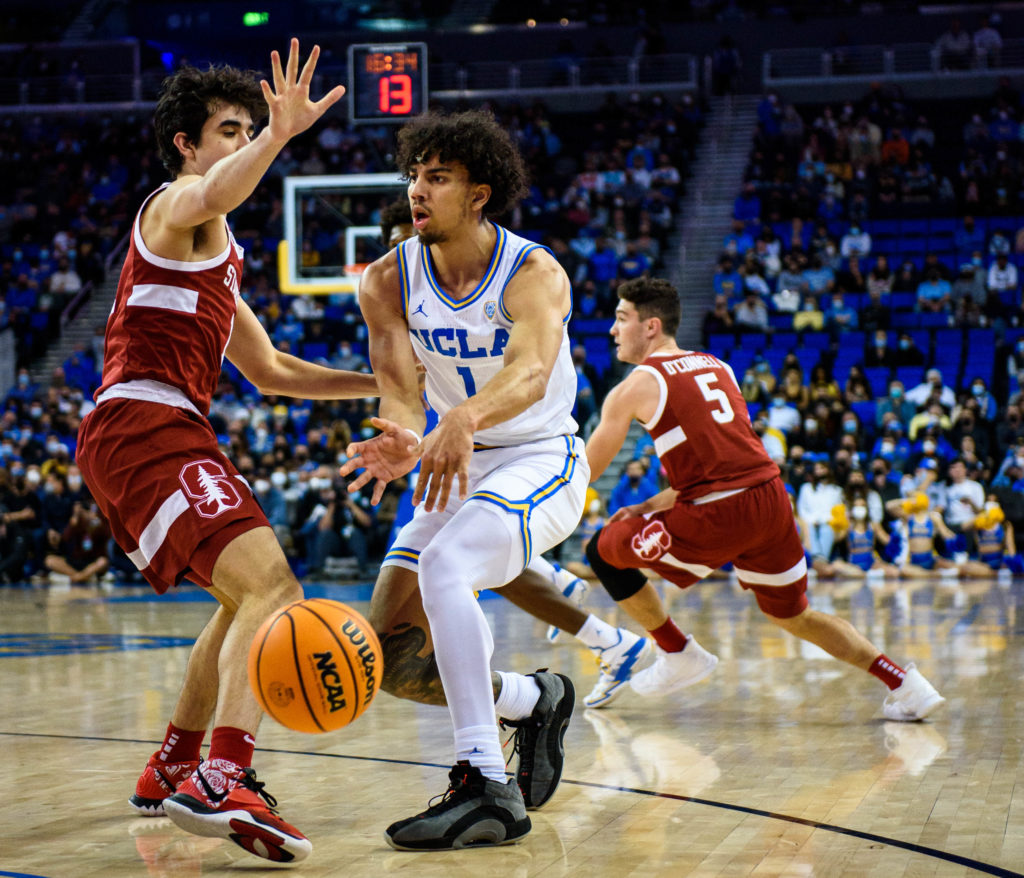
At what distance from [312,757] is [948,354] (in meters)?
13.1

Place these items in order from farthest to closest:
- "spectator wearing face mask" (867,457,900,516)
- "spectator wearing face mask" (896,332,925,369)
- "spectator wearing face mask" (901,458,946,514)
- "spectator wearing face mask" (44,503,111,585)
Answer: "spectator wearing face mask" (896,332,925,369)
"spectator wearing face mask" (44,503,111,585)
"spectator wearing face mask" (867,457,900,516)
"spectator wearing face mask" (901,458,946,514)

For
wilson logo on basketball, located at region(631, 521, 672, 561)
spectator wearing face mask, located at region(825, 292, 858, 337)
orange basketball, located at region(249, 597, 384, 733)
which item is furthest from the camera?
spectator wearing face mask, located at region(825, 292, 858, 337)

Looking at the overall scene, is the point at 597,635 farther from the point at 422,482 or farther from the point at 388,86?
the point at 388,86

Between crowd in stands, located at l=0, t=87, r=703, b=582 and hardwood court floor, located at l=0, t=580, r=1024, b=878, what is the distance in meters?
7.03

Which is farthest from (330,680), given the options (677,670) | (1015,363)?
(1015,363)

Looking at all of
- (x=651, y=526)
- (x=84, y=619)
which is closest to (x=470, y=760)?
(x=651, y=526)

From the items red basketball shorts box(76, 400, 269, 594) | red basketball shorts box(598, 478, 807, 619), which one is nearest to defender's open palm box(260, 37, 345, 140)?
red basketball shorts box(76, 400, 269, 594)

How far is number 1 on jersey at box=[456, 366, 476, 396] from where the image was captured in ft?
13.8

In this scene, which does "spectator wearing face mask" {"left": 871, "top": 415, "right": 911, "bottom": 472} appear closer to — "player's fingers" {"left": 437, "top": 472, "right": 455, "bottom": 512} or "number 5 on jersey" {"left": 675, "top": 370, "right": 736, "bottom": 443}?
"number 5 on jersey" {"left": 675, "top": 370, "right": 736, "bottom": 443}

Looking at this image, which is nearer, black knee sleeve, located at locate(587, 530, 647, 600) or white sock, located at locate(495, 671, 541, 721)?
white sock, located at locate(495, 671, 541, 721)

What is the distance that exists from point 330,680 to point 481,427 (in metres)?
0.80

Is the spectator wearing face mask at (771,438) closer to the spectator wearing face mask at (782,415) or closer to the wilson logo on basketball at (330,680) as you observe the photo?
the spectator wearing face mask at (782,415)

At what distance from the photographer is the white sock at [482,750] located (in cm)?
370

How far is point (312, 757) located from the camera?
4938 mm
